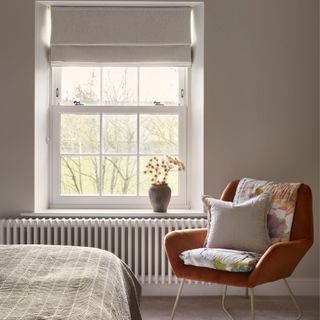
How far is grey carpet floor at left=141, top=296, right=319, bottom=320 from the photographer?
3674mm

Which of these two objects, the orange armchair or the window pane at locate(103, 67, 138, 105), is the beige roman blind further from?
the orange armchair

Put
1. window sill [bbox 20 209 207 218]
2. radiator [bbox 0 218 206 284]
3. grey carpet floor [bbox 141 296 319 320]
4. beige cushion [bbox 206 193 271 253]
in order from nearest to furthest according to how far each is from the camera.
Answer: beige cushion [bbox 206 193 271 253], grey carpet floor [bbox 141 296 319 320], radiator [bbox 0 218 206 284], window sill [bbox 20 209 207 218]

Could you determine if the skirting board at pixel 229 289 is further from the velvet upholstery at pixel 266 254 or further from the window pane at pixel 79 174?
the window pane at pixel 79 174

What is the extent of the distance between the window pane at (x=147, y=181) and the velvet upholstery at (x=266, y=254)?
818 mm

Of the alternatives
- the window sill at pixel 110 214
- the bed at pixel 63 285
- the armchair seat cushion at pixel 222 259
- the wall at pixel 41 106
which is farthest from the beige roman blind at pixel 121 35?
the bed at pixel 63 285

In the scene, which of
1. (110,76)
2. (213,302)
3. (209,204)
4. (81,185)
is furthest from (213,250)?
(110,76)

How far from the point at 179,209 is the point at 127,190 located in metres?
0.46

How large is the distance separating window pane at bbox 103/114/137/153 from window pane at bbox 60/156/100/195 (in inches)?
6.7

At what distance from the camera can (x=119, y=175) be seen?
4.53m

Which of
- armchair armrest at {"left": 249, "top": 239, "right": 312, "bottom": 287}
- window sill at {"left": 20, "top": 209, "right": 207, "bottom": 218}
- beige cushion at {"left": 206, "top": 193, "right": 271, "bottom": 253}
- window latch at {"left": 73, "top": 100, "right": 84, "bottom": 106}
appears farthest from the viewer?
window latch at {"left": 73, "top": 100, "right": 84, "bottom": 106}

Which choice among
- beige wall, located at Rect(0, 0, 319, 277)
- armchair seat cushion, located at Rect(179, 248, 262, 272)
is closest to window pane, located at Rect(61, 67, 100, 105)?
beige wall, located at Rect(0, 0, 319, 277)

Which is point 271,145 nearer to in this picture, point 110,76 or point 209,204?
point 209,204

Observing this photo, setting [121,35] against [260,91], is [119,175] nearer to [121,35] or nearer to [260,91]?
[121,35]

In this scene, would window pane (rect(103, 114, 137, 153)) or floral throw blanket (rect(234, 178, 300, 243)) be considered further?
window pane (rect(103, 114, 137, 153))
